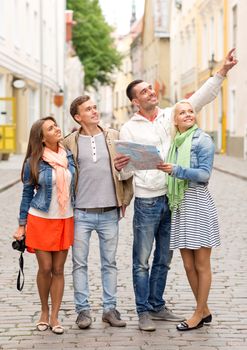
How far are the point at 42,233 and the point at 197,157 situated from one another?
120 cm

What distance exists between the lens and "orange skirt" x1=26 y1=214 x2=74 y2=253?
576 centimetres

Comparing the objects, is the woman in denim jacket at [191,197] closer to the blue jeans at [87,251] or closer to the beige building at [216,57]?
the blue jeans at [87,251]

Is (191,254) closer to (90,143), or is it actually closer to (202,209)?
(202,209)

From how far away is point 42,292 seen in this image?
234 inches

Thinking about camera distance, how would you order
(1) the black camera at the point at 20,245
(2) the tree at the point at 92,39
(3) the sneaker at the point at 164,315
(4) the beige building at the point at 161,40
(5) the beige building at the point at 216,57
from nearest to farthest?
(1) the black camera at the point at 20,245
(3) the sneaker at the point at 164,315
(5) the beige building at the point at 216,57
(2) the tree at the point at 92,39
(4) the beige building at the point at 161,40

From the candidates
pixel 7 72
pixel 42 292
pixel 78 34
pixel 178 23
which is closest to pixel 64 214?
pixel 42 292

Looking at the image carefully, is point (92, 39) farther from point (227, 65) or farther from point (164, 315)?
point (164, 315)

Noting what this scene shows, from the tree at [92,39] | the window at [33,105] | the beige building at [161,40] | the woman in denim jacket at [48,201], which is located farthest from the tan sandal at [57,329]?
the beige building at [161,40]

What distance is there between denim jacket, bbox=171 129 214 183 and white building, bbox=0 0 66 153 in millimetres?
23223

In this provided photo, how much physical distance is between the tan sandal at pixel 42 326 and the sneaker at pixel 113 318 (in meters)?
0.44

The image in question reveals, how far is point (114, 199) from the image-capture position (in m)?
5.94

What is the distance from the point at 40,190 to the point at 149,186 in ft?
2.52

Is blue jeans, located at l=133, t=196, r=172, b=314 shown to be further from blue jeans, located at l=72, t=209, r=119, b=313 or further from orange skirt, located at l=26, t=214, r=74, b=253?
orange skirt, located at l=26, t=214, r=74, b=253

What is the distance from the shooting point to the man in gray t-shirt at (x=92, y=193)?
→ 5879mm
